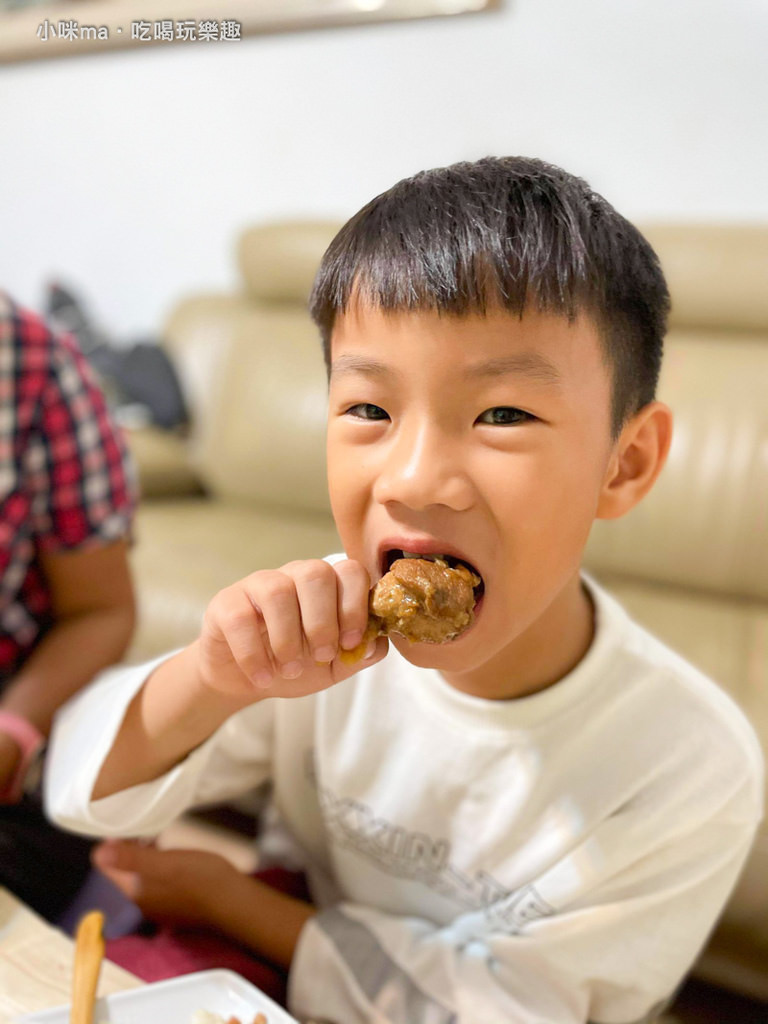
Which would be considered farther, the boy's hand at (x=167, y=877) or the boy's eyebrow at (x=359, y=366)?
the boy's hand at (x=167, y=877)

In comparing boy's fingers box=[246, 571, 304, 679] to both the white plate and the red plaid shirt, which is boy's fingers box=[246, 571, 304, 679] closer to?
the white plate

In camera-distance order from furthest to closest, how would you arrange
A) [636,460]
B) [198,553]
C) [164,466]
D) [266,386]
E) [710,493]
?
1. [164,466]
2. [710,493]
3. [266,386]
4. [198,553]
5. [636,460]

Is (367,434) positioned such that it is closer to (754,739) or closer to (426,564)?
(426,564)

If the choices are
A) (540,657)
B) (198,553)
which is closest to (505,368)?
(540,657)

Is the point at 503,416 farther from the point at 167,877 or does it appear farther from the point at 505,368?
the point at 167,877

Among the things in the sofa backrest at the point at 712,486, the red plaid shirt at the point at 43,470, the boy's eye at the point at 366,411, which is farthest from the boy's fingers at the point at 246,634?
the sofa backrest at the point at 712,486

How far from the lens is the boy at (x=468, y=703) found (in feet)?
1.24

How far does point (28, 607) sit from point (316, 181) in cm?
69

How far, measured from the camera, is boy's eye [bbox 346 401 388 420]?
1.25ft

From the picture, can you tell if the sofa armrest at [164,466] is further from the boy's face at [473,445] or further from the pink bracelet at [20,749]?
the boy's face at [473,445]

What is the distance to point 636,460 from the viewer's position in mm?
483

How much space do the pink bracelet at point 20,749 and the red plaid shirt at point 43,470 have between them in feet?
0.51

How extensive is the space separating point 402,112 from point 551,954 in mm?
653

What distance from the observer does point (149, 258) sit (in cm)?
192
